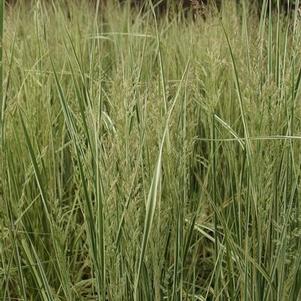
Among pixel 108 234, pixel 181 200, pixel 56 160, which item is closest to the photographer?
pixel 108 234

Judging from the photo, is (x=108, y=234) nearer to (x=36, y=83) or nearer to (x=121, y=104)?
(x=121, y=104)

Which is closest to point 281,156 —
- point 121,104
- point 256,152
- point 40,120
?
point 256,152

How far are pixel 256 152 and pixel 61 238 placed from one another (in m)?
0.38

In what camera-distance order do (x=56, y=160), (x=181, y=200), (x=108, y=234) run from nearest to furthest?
(x=108, y=234) < (x=181, y=200) < (x=56, y=160)

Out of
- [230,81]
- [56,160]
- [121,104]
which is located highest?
[121,104]

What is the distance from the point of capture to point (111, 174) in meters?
0.84

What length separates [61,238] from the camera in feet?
3.31

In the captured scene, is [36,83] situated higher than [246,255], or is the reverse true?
[36,83]

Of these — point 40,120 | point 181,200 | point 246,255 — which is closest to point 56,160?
point 40,120

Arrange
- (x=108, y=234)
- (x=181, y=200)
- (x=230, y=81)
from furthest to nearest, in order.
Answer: (x=230, y=81)
(x=181, y=200)
(x=108, y=234)

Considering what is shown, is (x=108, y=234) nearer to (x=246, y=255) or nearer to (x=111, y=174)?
(x=111, y=174)

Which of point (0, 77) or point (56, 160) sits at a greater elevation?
point (0, 77)

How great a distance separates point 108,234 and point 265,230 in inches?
11.6

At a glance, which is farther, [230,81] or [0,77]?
[230,81]
